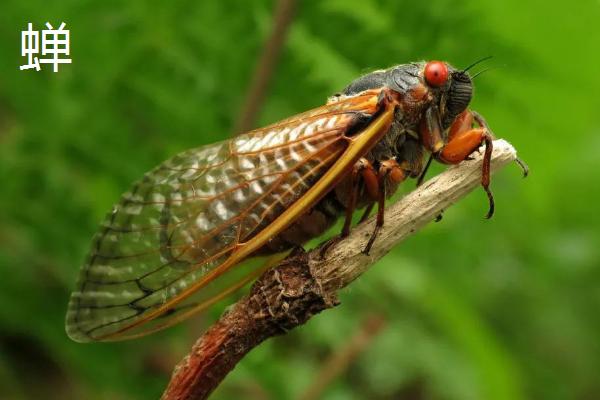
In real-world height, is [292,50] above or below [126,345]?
above

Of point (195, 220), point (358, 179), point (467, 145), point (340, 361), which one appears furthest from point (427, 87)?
point (340, 361)

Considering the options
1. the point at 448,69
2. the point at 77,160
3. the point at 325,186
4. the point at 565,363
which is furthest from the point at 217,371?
the point at 565,363

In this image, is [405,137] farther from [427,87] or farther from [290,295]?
[290,295]

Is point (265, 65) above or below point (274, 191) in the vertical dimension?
above

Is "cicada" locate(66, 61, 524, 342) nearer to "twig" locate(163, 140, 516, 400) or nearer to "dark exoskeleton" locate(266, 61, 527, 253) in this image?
"dark exoskeleton" locate(266, 61, 527, 253)

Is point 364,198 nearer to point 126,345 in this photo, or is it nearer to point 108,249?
point 108,249

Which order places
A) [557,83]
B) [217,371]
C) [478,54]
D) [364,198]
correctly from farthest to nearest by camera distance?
[557,83], [478,54], [364,198], [217,371]

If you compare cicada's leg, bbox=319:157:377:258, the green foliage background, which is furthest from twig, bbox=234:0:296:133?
cicada's leg, bbox=319:157:377:258
